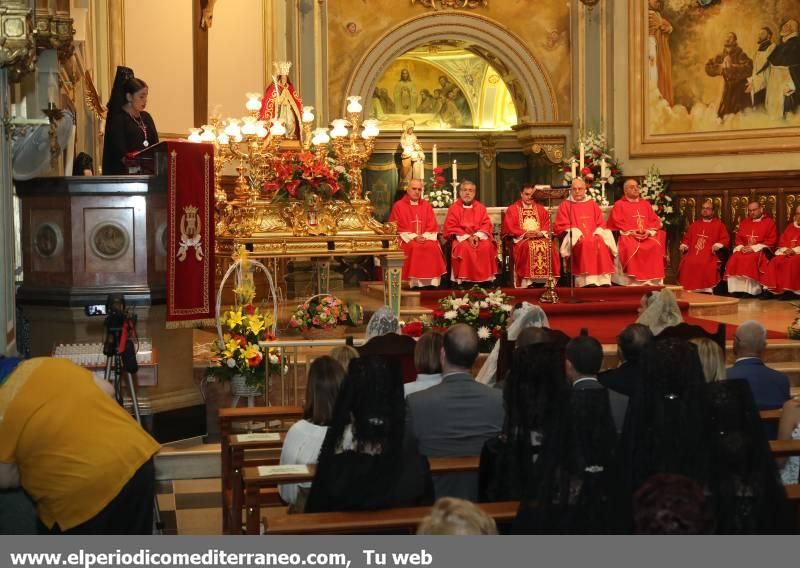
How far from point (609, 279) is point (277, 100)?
18.2 feet

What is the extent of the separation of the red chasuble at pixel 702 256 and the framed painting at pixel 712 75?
156cm

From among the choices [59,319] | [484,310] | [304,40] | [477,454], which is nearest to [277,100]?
[484,310]

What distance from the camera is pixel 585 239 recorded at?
627 inches

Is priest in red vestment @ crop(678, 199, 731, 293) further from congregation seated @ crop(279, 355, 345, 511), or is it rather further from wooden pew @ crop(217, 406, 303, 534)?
congregation seated @ crop(279, 355, 345, 511)

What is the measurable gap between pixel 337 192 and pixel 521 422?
7.23 meters

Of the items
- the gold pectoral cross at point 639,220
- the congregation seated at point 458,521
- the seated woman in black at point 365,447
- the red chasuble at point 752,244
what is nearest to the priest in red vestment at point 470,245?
the gold pectoral cross at point 639,220

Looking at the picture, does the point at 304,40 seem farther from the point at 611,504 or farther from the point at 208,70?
the point at 611,504

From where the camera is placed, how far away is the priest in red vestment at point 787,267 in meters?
17.0

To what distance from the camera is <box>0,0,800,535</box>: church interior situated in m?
7.84

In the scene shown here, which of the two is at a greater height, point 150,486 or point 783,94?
point 783,94

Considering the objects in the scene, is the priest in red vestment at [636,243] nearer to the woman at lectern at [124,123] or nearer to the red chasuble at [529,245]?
the red chasuble at [529,245]

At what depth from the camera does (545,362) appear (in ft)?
15.9

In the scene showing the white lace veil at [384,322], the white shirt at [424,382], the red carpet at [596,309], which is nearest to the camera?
the white shirt at [424,382]

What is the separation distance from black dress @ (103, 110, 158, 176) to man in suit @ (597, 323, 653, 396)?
4.31m
